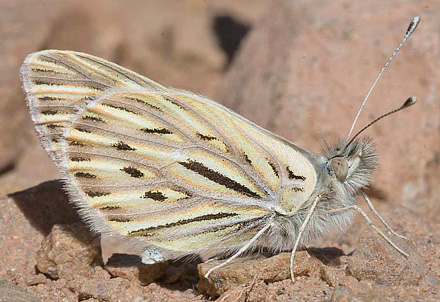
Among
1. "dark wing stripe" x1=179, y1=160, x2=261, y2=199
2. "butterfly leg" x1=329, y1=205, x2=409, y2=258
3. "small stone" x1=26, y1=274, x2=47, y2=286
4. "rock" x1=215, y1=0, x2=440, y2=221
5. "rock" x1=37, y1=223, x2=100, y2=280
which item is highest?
"rock" x1=215, y1=0, x2=440, y2=221

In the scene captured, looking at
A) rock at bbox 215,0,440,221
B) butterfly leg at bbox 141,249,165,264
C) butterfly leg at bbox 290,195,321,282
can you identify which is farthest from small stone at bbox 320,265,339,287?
rock at bbox 215,0,440,221

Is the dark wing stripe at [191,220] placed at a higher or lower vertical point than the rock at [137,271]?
higher

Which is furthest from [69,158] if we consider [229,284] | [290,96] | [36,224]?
[290,96]

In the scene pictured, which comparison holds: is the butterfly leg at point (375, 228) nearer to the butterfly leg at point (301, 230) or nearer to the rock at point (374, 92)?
the butterfly leg at point (301, 230)

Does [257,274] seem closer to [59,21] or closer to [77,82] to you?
[77,82]

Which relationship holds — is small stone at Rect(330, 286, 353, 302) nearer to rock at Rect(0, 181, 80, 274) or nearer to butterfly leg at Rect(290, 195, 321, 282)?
butterfly leg at Rect(290, 195, 321, 282)

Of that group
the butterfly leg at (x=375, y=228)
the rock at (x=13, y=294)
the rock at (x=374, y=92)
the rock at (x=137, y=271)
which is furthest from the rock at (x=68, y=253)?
the rock at (x=374, y=92)
